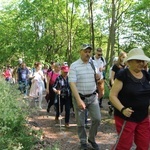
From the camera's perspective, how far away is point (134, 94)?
3.69 m

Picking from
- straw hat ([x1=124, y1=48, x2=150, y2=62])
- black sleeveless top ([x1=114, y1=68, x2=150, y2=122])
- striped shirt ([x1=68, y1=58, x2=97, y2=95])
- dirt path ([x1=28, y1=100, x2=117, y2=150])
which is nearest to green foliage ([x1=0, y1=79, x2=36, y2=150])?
dirt path ([x1=28, y1=100, x2=117, y2=150])

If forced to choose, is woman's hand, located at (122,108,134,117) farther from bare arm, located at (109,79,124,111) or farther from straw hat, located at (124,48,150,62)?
straw hat, located at (124,48,150,62)

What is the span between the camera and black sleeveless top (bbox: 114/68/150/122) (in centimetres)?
371

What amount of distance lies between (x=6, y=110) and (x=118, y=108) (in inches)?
91.9

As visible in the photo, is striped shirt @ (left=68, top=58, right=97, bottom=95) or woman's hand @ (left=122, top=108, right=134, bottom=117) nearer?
woman's hand @ (left=122, top=108, right=134, bottom=117)

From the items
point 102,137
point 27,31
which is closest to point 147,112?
point 102,137

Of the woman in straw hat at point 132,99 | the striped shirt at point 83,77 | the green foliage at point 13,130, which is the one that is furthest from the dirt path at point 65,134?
the woman in straw hat at point 132,99

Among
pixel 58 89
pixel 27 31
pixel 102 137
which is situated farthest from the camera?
pixel 27 31

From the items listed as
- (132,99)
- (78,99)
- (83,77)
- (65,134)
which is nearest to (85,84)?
(83,77)

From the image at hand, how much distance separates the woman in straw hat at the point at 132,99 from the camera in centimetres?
371

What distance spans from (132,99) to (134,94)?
7cm

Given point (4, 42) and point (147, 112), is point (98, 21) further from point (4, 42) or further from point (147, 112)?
point (147, 112)

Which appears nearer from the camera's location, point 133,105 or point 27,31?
point 133,105

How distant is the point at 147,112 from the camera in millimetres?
3885
